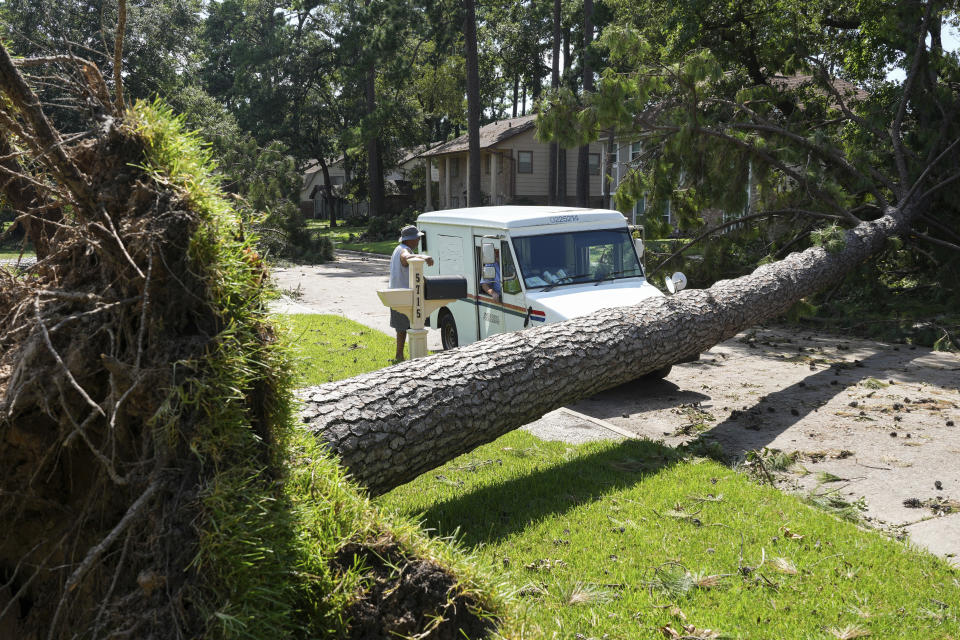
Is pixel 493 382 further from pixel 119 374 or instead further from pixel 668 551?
pixel 119 374

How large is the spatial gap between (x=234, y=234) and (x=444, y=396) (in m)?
2.43

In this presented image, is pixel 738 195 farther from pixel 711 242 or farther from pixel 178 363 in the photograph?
pixel 178 363

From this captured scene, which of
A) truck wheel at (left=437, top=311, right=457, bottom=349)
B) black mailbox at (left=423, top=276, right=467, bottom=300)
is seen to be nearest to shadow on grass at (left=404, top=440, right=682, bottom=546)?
black mailbox at (left=423, top=276, right=467, bottom=300)

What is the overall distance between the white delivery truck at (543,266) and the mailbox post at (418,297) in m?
1.31

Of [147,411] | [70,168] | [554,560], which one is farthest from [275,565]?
[554,560]

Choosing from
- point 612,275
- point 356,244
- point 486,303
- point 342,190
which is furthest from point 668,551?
point 342,190

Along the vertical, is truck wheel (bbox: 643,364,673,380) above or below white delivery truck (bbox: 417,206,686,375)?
below

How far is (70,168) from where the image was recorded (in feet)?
8.40

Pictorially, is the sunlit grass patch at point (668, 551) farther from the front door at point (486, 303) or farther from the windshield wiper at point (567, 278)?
the front door at point (486, 303)

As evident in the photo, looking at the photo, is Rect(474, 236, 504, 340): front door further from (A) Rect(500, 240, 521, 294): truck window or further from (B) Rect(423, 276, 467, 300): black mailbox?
(B) Rect(423, 276, 467, 300): black mailbox

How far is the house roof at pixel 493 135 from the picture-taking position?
1586 inches

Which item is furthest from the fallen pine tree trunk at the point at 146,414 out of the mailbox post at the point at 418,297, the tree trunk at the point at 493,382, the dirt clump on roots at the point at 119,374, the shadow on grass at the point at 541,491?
the mailbox post at the point at 418,297

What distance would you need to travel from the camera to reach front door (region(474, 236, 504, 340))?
31.1 ft

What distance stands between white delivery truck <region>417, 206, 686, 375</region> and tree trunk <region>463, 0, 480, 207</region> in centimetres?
1787
